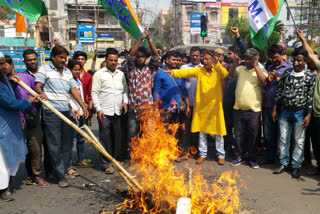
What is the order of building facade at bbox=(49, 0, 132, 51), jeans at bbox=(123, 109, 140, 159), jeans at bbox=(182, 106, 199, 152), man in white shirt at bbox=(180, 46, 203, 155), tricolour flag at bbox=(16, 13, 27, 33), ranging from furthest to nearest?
building facade at bbox=(49, 0, 132, 51) → tricolour flag at bbox=(16, 13, 27, 33) → jeans at bbox=(182, 106, 199, 152) → man in white shirt at bbox=(180, 46, 203, 155) → jeans at bbox=(123, 109, 140, 159)

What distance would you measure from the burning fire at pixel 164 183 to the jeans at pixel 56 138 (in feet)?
3.95

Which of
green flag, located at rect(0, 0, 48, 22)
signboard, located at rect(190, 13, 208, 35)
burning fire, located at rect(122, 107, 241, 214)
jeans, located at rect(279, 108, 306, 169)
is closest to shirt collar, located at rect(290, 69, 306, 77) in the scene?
jeans, located at rect(279, 108, 306, 169)

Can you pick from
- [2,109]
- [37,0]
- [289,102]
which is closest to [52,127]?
[2,109]

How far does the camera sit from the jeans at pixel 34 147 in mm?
4633

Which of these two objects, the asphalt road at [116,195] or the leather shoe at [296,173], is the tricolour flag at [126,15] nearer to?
the asphalt road at [116,195]

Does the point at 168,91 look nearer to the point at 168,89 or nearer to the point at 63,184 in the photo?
the point at 168,89

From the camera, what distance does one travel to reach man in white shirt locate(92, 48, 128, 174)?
17.0 ft

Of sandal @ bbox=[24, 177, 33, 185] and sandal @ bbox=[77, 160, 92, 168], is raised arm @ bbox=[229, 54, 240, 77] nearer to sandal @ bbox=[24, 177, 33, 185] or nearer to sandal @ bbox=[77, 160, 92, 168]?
sandal @ bbox=[77, 160, 92, 168]

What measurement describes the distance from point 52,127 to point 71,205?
124cm

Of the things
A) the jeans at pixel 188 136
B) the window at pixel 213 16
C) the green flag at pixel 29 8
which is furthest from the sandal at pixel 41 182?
the window at pixel 213 16

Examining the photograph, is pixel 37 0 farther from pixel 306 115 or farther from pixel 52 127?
pixel 306 115

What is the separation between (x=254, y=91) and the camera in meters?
5.31

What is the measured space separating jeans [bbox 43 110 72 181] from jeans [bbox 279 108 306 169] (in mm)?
3637

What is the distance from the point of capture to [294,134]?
5004mm
